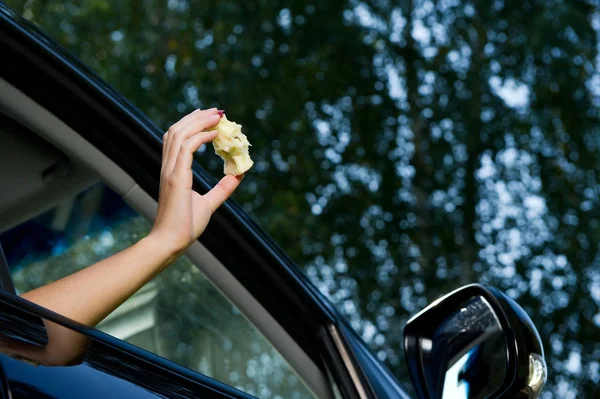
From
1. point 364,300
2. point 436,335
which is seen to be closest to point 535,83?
point 364,300

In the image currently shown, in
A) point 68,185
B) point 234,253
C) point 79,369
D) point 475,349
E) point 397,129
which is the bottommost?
point 475,349

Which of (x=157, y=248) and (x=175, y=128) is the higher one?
(x=175, y=128)

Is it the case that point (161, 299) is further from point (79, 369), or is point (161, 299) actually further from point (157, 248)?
point (79, 369)

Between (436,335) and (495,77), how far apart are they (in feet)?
33.8

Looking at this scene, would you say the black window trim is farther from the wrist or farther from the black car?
the wrist

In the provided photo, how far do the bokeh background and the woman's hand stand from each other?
896 cm

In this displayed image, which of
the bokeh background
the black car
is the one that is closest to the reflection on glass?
the black car

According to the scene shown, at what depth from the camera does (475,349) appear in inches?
55.1

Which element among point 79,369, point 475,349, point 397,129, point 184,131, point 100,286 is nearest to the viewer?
point 79,369

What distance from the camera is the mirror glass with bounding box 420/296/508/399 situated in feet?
4.47

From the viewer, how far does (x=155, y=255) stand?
111 cm

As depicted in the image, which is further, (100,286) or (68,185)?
(68,185)

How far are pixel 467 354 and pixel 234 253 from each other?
33 cm

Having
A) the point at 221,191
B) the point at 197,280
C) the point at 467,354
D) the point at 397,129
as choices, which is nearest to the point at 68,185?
the point at 197,280
